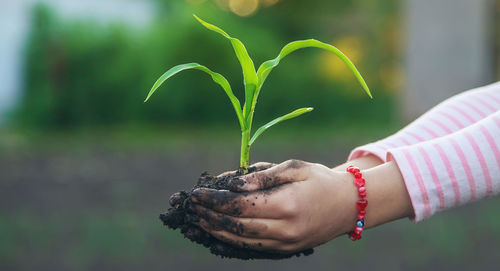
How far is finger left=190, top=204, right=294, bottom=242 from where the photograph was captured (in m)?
1.03

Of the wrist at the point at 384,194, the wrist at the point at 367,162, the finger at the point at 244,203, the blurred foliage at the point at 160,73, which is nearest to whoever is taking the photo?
the finger at the point at 244,203

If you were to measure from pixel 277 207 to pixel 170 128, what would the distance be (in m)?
7.68

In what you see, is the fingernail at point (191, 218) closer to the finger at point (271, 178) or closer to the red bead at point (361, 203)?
the finger at point (271, 178)

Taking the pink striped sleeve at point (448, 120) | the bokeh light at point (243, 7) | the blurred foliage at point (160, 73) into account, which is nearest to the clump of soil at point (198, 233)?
the pink striped sleeve at point (448, 120)

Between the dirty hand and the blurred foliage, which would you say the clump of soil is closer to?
the dirty hand

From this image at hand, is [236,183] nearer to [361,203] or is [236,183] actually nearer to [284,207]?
[284,207]

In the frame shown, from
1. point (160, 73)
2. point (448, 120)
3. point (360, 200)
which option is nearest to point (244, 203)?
point (360, 200)

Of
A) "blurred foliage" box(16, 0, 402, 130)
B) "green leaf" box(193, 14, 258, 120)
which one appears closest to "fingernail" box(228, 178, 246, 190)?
"green leaf" box(193, 14, 258, 120)

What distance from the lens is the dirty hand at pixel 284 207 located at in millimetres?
1031

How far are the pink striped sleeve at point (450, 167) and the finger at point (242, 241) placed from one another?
1.01 feet

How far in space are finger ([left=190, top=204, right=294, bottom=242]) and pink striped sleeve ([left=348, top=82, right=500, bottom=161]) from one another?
411 mm

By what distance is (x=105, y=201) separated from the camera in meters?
4.57

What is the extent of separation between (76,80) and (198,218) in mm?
8082

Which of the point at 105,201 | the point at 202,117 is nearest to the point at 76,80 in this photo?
the point at 202,117
